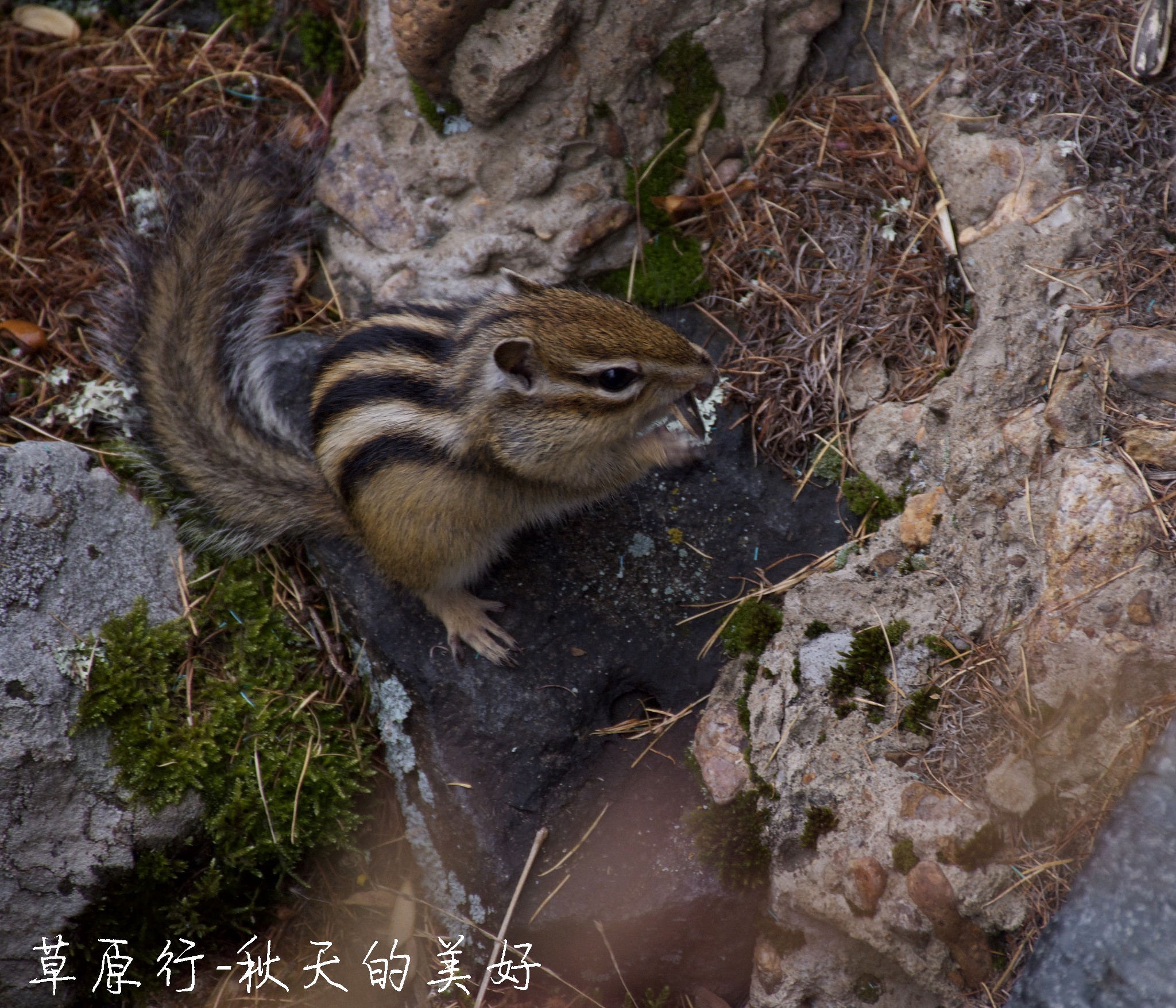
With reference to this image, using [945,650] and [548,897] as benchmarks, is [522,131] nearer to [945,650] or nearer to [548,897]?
[945,650]

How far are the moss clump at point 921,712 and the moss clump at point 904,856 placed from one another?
327 millimetres

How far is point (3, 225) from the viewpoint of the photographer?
168 inches

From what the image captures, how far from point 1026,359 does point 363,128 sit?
9.69ft

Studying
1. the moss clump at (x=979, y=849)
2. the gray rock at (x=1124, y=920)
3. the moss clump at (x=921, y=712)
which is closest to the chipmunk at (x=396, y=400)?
the moss clump at (x=921, y=712)

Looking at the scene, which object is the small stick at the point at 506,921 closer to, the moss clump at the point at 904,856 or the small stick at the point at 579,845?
the small stick at the point at 579,845

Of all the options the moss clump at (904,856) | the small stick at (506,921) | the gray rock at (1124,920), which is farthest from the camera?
the small stick at (506,921)

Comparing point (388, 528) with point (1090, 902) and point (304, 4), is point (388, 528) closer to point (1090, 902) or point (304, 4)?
point (1090, 902)

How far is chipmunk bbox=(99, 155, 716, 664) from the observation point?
319 centimetres

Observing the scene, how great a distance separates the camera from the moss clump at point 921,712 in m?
2.86

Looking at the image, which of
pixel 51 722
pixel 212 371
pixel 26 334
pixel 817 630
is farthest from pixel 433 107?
pixel 51 722

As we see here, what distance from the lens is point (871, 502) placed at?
3418 mm

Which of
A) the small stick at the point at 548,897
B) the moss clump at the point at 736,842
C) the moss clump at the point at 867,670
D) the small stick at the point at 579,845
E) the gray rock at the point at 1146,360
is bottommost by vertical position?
the small stick at the point at 548,897

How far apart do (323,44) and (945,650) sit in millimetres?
3853

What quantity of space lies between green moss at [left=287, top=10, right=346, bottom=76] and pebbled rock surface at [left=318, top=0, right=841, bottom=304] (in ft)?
0.79
